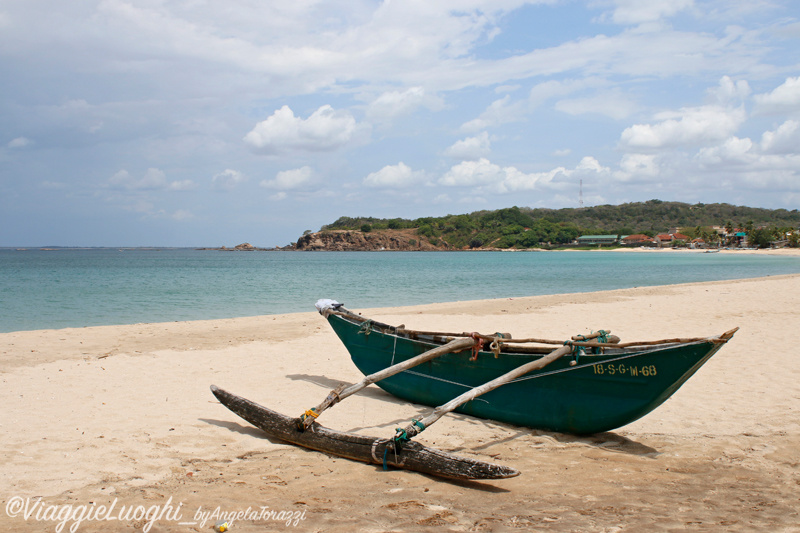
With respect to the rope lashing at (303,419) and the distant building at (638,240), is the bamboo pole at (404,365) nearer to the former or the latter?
the rope lashing at (303,419)

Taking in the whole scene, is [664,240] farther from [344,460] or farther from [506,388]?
[344,460]

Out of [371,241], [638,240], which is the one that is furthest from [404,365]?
[371,241]

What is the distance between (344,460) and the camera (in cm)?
497

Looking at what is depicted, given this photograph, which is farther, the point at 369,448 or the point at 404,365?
the point at 404,365

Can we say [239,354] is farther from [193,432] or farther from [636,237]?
[636,237]

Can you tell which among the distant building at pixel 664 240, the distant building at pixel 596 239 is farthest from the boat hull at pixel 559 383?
the distant building at pixel 596 239

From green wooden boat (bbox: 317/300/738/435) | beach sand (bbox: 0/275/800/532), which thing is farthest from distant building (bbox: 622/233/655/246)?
green wooden boat (bbox: 317/300/738/435)

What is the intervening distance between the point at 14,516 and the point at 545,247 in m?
142

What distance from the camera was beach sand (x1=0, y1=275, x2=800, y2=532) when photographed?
12.0ft

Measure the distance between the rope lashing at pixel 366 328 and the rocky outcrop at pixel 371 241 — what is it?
461ft

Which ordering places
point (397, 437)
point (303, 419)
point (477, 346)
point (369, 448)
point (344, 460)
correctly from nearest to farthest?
1. point (397, 437)
2. point (369, 448)
3. point (344, 460)
4. point (303, 419)
5. point (477, 346)

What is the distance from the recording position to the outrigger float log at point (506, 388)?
4.55 m

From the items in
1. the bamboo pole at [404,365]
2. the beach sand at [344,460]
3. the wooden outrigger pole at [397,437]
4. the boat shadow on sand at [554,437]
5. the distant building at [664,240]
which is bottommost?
the boat shadow on sand at [554,437]

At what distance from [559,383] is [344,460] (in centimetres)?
224
